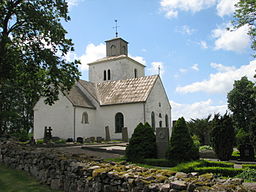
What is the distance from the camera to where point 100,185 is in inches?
239

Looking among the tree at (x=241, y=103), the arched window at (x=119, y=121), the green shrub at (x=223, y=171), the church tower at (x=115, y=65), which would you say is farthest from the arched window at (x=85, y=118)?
the tree at (x=241, y=103)

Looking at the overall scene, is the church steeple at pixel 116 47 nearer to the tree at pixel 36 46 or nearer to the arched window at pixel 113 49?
the arched window at pixel 113 49

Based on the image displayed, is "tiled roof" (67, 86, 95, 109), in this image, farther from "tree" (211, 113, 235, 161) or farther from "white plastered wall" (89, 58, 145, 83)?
"tree" (211, 113, 235, 161)

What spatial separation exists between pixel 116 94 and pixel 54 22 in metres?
16.7

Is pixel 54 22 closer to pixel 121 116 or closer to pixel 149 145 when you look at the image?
pixel 149 145

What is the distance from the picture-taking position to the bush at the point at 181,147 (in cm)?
1132

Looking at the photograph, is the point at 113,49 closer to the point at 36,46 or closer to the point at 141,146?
the point at 36,46

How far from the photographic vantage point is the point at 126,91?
1182 inches

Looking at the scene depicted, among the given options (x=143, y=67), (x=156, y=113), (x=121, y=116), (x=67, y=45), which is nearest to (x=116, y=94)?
(x=121, y=116)

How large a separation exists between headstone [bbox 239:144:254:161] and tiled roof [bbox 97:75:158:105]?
14162 mm

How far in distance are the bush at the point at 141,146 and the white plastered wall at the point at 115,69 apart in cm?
2458

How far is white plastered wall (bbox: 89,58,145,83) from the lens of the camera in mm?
37375

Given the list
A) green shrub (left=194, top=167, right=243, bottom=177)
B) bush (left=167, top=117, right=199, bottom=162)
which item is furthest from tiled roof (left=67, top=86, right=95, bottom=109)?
green shrub (left=194, top=167, right=243, bottom=177)

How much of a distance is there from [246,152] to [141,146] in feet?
20.5
